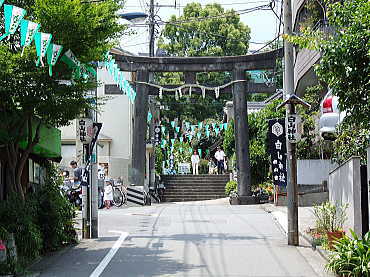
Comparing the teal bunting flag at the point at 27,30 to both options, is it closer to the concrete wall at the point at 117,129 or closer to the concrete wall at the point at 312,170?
the concrete wall at the point at 312,170

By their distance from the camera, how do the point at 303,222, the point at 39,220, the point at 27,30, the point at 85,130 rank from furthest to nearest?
the point at 303,222, the point at 85,130, the point at 39,220, the point at 27,30

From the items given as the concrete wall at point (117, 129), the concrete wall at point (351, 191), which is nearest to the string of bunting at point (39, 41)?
the concrete wall at point (351, 191)

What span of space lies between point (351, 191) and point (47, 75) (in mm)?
7026

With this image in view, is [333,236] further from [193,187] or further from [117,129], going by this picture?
[117,129]

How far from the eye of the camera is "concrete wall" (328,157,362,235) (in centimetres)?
1296

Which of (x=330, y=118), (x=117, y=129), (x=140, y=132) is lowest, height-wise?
(x=330, y=118)

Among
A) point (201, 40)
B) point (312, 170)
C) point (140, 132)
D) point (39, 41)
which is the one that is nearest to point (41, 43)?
point (39, 41)

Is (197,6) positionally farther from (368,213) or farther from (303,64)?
(368,213)

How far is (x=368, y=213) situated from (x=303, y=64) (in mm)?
15687

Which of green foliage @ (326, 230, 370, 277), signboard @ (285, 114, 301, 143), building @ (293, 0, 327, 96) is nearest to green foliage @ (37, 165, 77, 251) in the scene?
signboard @ (285, 114, 301, 143)

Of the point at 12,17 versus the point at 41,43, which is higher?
the point at 12,17

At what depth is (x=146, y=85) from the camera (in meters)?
33.3

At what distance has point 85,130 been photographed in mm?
16969

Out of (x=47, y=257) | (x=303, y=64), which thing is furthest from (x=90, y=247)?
(x=303, y=64)
